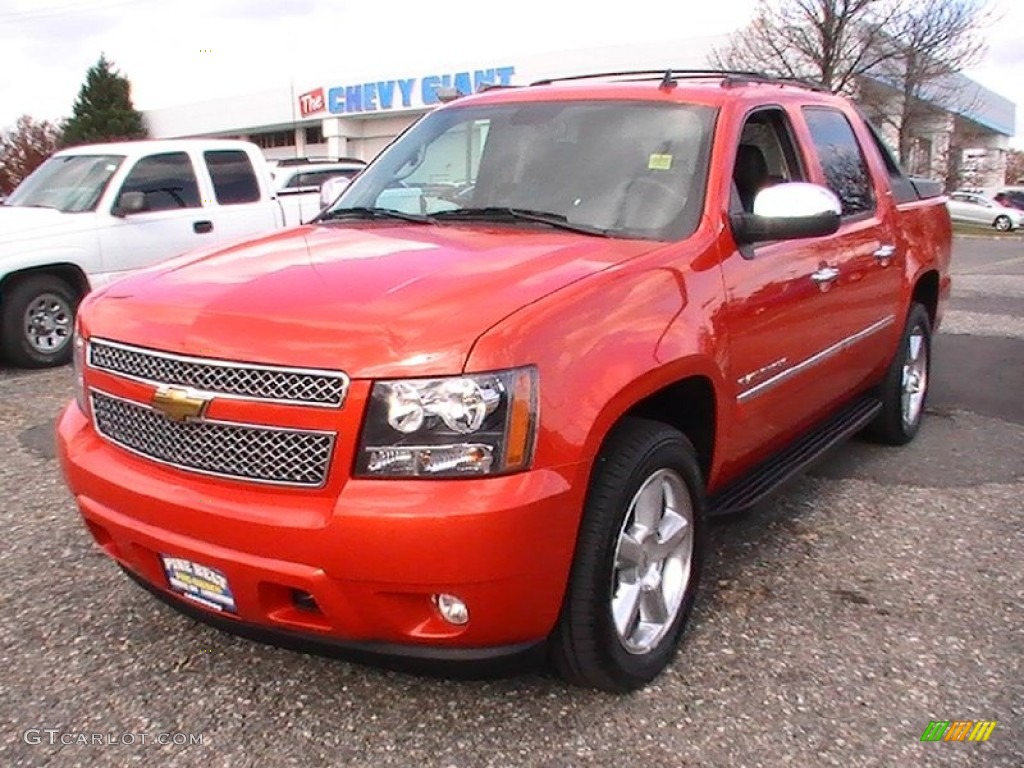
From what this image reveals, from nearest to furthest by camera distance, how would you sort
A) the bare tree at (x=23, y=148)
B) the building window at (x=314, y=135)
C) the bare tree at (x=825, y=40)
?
1. the bare tree at (x=825, y=40)
2. the bare tree at (x=23, y=148)
3. the building window at (x=314, y=135)

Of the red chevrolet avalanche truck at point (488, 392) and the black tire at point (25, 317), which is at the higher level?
the red chevrolet avalanche truck at point (488, 392)

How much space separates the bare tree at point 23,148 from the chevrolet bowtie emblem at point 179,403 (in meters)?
46.1

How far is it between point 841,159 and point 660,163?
1.55 metres

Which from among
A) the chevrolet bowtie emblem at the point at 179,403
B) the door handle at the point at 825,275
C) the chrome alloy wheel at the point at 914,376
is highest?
the chevrolet bowtie emblem at the point at 179,403

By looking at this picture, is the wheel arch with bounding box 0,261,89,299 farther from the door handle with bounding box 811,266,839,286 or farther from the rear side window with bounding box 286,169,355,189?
the rear side window with bounding box 286,169,355,189

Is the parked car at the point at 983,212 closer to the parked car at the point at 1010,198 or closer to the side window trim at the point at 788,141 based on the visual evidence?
the parked car at the point at 1010,198

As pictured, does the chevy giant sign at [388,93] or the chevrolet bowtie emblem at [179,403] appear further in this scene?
the chevy giant sign at [388,93]

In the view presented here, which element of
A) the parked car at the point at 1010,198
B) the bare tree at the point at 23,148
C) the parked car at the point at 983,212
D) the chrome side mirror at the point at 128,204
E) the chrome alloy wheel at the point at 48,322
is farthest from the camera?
the bare tree at the point at 23,148

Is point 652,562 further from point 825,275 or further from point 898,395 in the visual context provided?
point 898,395

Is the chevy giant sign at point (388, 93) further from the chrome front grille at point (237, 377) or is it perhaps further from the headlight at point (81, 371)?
the chrome front grille at point (237, 377)

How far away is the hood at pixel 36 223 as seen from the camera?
812 centimetres

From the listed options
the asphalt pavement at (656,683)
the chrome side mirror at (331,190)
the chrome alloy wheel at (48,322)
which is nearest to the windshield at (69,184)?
the chrome alloy wheel at (48,322)

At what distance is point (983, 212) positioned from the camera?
3625 centimetres

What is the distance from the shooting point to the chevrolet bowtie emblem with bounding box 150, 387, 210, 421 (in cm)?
261
